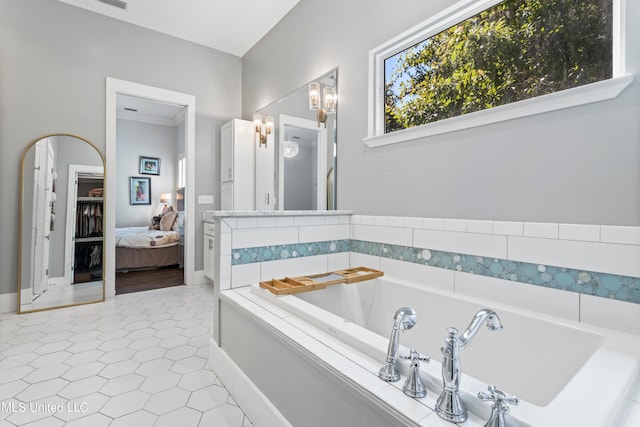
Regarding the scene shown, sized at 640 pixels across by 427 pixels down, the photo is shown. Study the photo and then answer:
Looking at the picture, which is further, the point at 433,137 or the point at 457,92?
the point at 433,137

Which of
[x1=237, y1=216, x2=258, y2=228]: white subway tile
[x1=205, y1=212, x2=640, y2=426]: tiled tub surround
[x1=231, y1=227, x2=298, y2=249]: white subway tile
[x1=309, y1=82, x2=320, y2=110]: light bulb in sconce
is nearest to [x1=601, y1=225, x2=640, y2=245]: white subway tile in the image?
[x1=205, y1=212, x2=640, y2=426]: tiled tub surround

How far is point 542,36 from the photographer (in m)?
1.34

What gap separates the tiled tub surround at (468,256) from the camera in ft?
3.74

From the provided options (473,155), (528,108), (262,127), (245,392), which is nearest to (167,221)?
(262,127)

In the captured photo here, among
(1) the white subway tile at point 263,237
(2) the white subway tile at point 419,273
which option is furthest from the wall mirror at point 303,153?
(2) the white subway tile at point 419,273

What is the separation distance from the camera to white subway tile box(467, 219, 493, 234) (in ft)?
4.88

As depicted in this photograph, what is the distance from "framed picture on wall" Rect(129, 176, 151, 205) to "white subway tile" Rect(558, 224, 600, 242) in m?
6.85

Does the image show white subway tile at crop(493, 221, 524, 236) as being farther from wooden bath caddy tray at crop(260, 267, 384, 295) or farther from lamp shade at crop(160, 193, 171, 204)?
lamp shade at crop(160, 193, 171, 204)

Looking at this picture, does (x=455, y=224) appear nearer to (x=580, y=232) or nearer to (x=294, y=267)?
(x=580, y=232)

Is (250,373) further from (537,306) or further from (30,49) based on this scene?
(30,49)

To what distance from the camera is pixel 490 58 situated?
59.6 inches

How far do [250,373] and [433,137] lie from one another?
62.3 inches

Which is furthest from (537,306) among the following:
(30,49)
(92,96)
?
(30,49)

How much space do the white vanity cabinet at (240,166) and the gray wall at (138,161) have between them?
3.57 m
